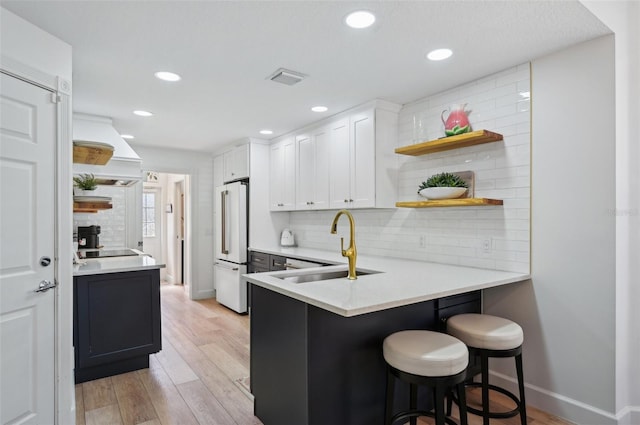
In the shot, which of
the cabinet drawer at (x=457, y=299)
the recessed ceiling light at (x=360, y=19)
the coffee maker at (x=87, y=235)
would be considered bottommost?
the cabinet drawer at (x=457, y=299)

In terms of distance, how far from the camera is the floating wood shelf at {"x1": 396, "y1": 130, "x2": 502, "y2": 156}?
2.60m

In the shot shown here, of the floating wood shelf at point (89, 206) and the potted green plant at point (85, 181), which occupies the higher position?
the potted green plant at point (85, 181)

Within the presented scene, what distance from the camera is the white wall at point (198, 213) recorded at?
582 centimetres

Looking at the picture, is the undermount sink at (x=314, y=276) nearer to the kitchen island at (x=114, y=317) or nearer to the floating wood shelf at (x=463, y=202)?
the floating wood shelf at (x=463, y=202)

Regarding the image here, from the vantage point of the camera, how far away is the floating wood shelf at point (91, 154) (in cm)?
311

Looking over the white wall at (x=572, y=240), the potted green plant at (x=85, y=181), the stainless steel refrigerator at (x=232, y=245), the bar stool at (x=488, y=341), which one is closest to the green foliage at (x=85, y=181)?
the potted green plant at (x=85, y=181)

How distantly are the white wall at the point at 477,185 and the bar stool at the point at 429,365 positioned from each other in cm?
118

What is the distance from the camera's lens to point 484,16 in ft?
6.46

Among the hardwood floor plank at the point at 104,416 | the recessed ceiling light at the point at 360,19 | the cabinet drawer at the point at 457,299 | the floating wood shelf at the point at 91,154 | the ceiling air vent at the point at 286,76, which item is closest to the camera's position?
the recessed ceiling light at the point at 360,19

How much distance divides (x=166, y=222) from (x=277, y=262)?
433 centimetres

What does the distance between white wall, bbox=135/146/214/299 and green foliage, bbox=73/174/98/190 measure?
6.70 ft

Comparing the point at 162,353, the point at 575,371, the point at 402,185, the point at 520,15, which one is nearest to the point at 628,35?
the point at 520,15

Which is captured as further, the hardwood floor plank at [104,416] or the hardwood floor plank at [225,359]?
the hardwood floor plank at [225,359]

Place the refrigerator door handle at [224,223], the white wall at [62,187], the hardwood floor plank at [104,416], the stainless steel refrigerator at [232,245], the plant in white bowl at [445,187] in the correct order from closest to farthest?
the white wall at [62,187], the hardwood floor plank at [104,416], the plant in white bowl at [445,187], the stainless steel refrigerator at [232,245], the refrigerator door handle at [224,223]
